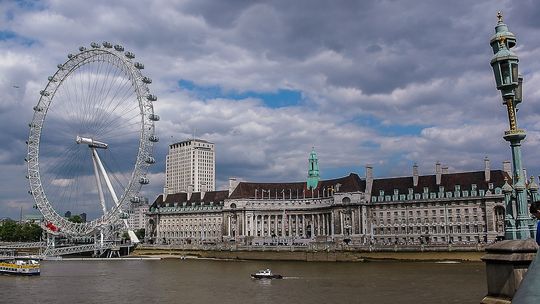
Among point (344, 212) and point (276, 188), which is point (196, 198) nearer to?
point (276, 188)

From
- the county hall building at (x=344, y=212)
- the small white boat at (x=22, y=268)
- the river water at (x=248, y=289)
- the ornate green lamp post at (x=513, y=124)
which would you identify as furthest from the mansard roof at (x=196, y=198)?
the ornate green lamp post at (x=513, y=124)

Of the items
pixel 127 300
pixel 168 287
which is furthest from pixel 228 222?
pixel 127 300

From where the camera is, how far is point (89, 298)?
46.7 meters

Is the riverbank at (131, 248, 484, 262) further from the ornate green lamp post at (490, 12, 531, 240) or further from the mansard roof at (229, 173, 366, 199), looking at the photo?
the ornate green lamp post at (490, 12, 531, 240)

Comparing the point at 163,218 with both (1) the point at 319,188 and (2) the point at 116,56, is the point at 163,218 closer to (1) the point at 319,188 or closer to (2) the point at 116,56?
(1) the point at 319,188

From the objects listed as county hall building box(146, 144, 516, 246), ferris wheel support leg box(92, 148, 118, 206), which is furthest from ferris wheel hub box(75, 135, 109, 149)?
county hall building box(146, 144, 516, 246)

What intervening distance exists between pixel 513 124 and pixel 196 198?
148009 mm

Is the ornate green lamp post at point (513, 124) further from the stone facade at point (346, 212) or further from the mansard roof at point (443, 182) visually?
the mansard roof at point (443, 182)

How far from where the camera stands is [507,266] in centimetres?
1278

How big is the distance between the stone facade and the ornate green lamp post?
8158cm

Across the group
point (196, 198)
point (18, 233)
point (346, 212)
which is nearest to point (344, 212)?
point (346, 212)

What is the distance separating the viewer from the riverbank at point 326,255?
300 feet

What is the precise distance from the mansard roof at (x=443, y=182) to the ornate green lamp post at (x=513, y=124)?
96.0 m

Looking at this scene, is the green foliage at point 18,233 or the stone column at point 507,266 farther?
the green foliage at point 18,233
